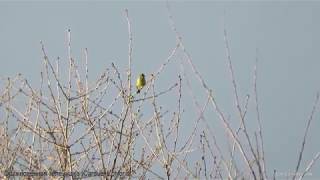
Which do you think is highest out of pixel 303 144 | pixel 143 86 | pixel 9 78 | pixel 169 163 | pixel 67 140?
pixel 9 78

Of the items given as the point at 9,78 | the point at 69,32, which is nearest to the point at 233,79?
the point at 69,32

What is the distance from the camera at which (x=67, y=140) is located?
5043 millimetres

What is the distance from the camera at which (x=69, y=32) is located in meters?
4.75

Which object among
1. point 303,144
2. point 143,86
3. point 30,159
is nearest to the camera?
point 303,144

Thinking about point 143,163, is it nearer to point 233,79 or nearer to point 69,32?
point 69,32

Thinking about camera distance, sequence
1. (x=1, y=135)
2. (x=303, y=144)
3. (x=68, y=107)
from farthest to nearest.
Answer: (x=1, y=135)
(x=68, y=107)
(x=303, y=144)

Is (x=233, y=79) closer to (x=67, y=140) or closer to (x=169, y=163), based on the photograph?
(x=169, y=163)

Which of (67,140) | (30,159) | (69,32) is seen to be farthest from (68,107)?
(30,159)

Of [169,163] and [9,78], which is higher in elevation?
[9,78]

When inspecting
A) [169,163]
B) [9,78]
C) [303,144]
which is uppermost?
[9,78]

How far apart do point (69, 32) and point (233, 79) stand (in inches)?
99.6

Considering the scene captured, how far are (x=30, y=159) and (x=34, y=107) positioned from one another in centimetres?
84

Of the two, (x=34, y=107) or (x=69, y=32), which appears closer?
(x=69, y=32)

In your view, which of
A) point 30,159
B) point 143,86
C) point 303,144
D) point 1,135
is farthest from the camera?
point 1,135
